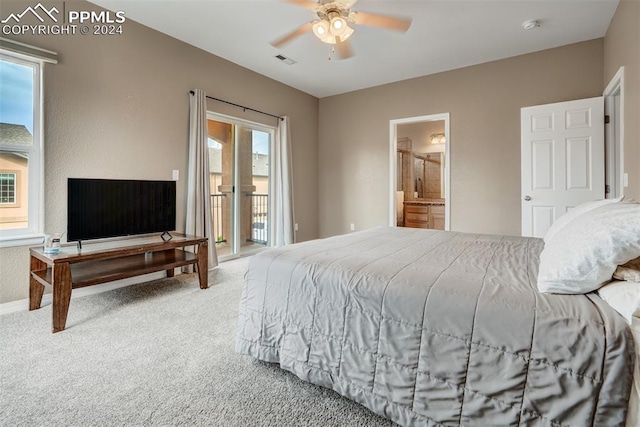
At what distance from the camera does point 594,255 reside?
3.46 feet

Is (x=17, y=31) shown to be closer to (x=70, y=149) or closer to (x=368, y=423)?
(x=70, y=149)

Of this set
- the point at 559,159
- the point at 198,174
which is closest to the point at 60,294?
the point at 198,174

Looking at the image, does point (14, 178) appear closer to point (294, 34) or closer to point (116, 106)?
point (116, 106)

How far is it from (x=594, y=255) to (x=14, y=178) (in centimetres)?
393

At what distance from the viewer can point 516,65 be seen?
159 inches

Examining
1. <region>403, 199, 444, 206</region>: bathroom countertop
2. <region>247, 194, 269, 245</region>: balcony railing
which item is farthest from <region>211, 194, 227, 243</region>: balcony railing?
<region>403, 199, 444, 206</region>: bathroom countertop

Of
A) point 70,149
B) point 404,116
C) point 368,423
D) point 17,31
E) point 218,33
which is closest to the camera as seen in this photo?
point 368,423

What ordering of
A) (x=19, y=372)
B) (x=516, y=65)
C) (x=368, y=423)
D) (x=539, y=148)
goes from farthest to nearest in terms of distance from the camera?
(x=516, y=65) → (x=539, y=148) → (x=19, y=372) → (x=368, y=423)

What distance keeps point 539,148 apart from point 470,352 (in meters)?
3.66

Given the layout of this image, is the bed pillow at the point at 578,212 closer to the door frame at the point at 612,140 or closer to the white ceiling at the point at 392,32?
the door frame at the point at 612,140

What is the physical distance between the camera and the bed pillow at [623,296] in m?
0.93

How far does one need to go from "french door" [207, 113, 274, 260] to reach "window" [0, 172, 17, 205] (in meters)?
1.99

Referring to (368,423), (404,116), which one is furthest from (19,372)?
(404,116)

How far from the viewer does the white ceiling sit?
298 centimetres
